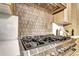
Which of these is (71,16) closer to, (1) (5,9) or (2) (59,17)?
(2) (59,17)

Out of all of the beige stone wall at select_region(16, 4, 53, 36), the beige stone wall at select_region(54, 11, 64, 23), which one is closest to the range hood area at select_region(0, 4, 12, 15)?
the beige stone wall at select_region(16, 4, 53, 36)

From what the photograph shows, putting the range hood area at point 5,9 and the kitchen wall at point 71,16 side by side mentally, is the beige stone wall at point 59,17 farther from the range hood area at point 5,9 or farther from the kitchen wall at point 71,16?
the range hood area at point 5,9

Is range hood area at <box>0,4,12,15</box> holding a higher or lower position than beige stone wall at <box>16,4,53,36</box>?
higher

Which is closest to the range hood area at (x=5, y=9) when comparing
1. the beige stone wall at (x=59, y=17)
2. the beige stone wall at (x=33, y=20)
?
the beige stone wall at (x=33, y=20)

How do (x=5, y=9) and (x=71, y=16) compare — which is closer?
(x=5, y=9)

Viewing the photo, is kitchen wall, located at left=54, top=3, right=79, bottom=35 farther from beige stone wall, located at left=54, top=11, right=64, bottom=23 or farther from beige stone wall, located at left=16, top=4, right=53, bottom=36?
beige stone wall, located at left=16, top=4, right=53, bottom=36

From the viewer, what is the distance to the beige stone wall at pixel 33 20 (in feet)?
5.13

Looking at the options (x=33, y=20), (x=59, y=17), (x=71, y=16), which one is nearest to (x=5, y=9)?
(x=33, y=20)

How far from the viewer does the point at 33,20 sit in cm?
159

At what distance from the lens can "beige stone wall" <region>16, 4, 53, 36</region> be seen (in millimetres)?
1562

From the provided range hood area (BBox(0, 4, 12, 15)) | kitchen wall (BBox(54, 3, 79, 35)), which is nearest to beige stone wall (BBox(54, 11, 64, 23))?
kitchen wall (BBox(54, 3, 79, 35))

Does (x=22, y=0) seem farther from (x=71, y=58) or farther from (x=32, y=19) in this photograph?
(x=71, y=58)

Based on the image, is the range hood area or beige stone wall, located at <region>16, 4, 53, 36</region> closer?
the range hood area

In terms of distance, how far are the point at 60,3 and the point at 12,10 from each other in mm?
521
